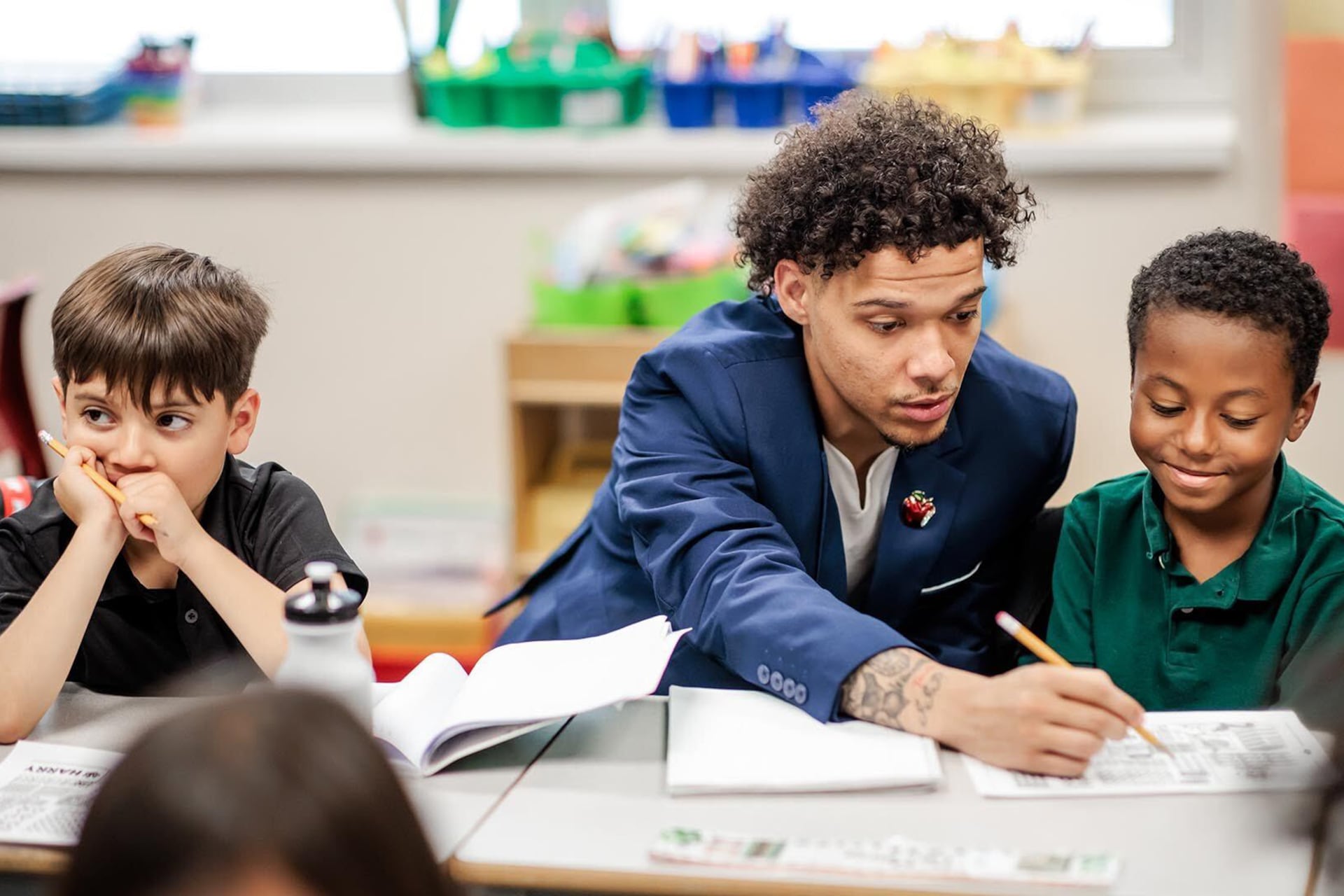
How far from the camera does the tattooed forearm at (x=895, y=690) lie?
1412 mm

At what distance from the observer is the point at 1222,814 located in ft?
4.15

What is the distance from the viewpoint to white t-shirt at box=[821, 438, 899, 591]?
75.8 inches

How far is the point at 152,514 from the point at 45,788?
0.32 m

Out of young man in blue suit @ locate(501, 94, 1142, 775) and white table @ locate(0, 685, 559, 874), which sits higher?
young man in blue suit @ locate(501, 94, 1142, 775)

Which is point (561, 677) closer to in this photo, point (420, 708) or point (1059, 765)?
point (420, 708)

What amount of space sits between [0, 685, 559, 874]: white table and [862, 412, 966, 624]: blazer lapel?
554 millimetres

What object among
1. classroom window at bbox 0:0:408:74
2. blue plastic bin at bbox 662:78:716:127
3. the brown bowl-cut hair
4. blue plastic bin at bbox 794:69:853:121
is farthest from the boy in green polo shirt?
classroom window at bbox 0:0:408:74

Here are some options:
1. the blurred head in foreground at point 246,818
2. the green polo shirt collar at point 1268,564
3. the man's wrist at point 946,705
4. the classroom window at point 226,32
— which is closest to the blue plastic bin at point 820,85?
the classroom window at point 226,32

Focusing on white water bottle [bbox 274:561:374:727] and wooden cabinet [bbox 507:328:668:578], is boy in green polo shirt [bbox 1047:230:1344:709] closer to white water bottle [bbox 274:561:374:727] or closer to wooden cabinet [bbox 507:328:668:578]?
white water bottle [bbox 274:561:374:727]

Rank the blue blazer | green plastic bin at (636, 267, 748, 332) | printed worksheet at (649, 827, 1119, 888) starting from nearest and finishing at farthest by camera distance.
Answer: printed worksheet at (649, 827, 1119, 888) → the blue blazer → green plastic bin at (636, 267, 748, 332)

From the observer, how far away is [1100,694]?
133cm

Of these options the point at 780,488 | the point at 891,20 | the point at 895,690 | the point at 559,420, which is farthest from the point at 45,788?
the point at 891,20

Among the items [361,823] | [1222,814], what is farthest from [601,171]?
[361,823]

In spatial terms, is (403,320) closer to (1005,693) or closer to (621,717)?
(621,717)
